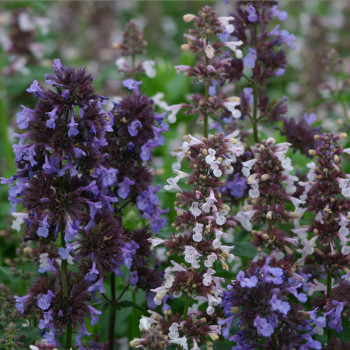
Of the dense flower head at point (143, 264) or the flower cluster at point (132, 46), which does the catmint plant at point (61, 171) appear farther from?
the flower cluster at point (132, 46)

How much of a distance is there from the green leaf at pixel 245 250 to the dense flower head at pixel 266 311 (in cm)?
37

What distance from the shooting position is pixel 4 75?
6027mm

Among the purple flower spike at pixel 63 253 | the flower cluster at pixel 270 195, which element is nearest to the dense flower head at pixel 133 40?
the flower cluster at pixel 270 195

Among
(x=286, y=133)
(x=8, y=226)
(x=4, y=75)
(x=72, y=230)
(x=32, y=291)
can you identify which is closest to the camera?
(x=72, y=230)

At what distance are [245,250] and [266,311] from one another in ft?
2.27

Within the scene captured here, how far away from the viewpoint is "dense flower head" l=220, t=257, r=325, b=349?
7.77 ft

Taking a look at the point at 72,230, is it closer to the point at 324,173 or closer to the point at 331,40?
the point at 324,173

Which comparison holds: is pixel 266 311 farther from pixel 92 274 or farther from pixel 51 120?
pixel 51 120

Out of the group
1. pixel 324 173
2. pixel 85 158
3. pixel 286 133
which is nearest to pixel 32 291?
pixel 85 158

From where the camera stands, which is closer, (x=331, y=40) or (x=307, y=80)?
(x=307, y=80)

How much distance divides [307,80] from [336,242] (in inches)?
173

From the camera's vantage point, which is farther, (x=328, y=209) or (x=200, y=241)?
(x=328, y=209)

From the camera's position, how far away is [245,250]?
3076 mm

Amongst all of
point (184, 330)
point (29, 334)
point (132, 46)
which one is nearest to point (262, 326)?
point (184, 330)
